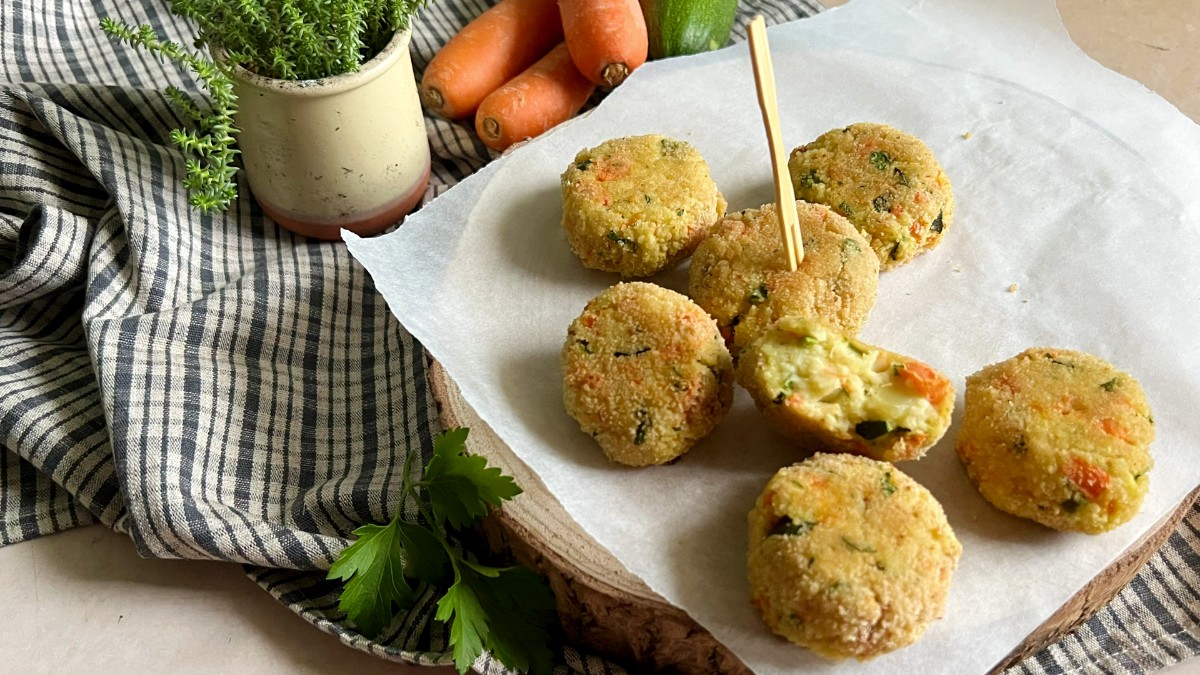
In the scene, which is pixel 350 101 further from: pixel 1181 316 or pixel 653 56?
pixel 1181 316

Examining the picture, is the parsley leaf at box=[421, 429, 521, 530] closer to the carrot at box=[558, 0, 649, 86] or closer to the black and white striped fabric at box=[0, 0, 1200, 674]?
the black and white striped fabric at box=[0, 0, 1200, 674]

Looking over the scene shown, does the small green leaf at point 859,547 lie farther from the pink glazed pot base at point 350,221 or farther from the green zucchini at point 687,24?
the green zucchini at point 687,24

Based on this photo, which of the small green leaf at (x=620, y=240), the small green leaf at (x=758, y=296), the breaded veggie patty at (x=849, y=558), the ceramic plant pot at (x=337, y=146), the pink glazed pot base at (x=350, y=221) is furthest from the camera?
the pink glazed pot base at (x=350, y=221)

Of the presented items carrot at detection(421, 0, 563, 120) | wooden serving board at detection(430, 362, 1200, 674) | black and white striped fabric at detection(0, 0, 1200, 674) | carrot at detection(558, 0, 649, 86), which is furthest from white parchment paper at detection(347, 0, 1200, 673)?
carrot at detection(421, 0, 563, 120)

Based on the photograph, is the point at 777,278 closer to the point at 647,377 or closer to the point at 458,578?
the point at 647,377

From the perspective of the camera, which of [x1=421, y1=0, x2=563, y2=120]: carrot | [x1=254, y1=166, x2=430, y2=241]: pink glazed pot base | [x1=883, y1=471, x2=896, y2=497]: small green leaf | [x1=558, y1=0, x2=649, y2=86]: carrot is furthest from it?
[x1=421, y1=0, x2=563, y2=120]: carrot

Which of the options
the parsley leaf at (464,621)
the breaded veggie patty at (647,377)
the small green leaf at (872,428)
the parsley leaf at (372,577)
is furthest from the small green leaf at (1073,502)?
the parsley leaf at (372,577)

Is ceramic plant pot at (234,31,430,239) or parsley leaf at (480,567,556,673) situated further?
ceramic plant pot at (234,31,430,239)
